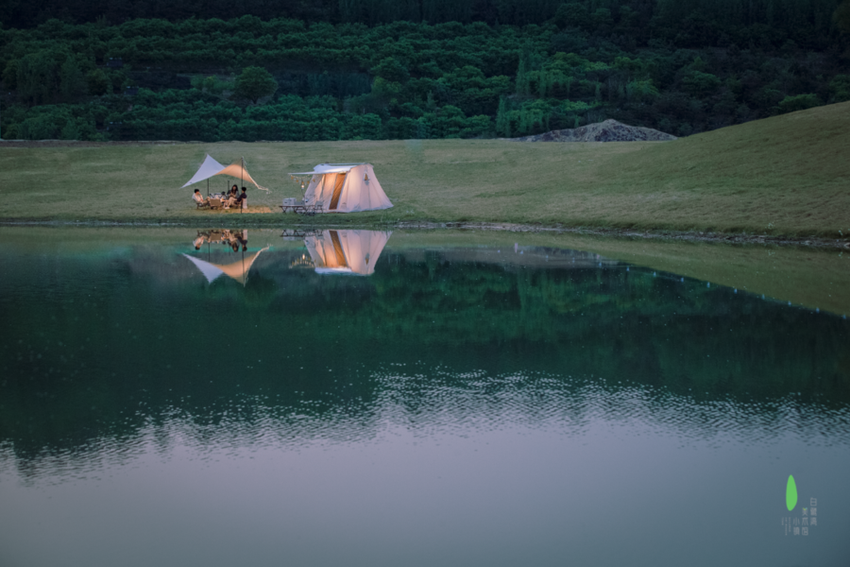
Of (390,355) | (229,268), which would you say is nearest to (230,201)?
(229,268)

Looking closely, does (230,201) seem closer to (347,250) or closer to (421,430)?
(347,250)

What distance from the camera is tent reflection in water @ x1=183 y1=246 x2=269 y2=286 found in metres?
18.9

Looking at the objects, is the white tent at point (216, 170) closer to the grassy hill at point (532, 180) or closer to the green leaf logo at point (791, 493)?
the grassy hill at point (532, 180)

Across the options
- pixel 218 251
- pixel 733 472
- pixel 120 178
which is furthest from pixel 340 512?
pixel 120 178

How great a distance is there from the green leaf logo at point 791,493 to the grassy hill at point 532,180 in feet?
72.1

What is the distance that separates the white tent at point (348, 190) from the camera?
3775cm

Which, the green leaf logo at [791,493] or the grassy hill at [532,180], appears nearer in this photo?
the green leaf logo at [791,493]

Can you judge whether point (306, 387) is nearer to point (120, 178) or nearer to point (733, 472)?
point (733, 472)

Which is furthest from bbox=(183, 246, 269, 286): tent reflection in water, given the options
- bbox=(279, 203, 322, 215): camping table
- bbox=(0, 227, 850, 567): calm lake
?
bbox=(279, 203, 322, 215): camping table

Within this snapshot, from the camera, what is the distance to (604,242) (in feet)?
92.3

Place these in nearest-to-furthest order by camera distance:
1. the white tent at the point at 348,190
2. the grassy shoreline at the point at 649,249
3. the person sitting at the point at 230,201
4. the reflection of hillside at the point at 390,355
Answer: the reflection of hillside at the point at 390,355, the grassy shoreline at the point at 649,249, the white tent at the point at 348,190, the person sitting at the point at 230,201

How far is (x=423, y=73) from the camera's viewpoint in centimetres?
10631

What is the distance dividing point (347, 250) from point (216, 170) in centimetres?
1749

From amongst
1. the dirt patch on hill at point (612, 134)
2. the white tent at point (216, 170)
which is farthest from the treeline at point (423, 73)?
the white tent at point (216, 170)
